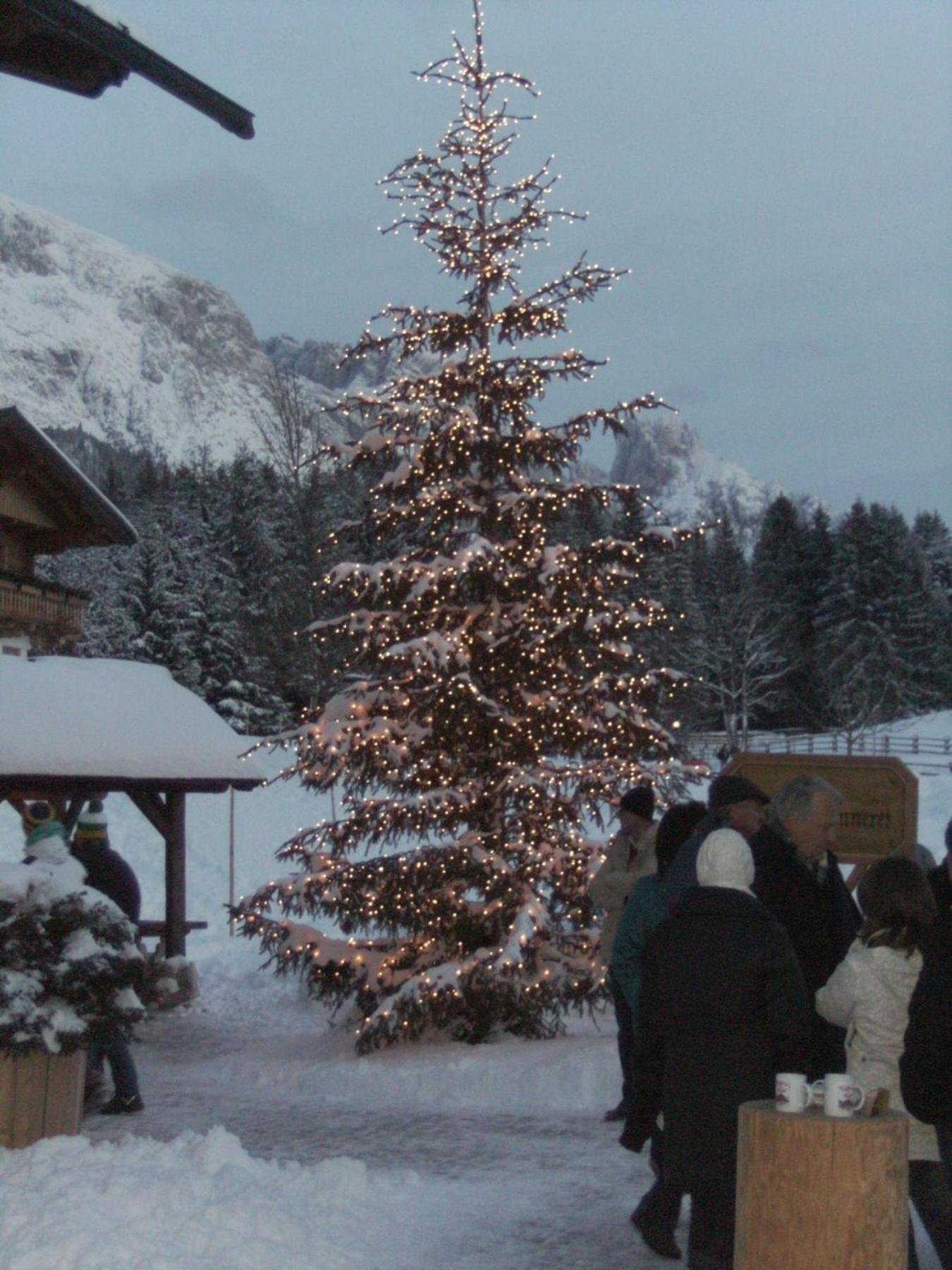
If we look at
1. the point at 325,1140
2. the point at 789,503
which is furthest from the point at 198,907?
the point at 789,503

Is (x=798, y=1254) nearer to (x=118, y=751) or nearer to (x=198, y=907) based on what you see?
(x=118, y=751)

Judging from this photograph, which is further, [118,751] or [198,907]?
[198,907]

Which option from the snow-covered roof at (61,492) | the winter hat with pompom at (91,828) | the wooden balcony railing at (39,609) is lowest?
the winter hat with pompom at (91,828)

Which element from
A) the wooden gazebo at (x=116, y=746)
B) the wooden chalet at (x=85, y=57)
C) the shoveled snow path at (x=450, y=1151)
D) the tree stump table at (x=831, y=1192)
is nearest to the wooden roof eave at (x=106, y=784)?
the wooden gazebo at (x=116, y=746)

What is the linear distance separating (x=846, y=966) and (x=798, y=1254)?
1220 millimetres

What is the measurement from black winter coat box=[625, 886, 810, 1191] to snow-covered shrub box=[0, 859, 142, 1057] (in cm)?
333

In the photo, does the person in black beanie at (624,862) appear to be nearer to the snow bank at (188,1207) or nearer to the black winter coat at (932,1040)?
the snow bank at (188,1207)

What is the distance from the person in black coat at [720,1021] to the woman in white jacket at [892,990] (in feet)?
0.71

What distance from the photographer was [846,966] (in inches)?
216

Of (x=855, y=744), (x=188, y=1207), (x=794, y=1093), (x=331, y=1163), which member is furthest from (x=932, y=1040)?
Answer: (x=855, y=744)

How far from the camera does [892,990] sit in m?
5.38

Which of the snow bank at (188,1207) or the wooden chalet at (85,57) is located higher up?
the wooden chalet at (85,57)

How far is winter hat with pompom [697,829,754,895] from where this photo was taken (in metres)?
5.53

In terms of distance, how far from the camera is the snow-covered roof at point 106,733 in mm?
15055
